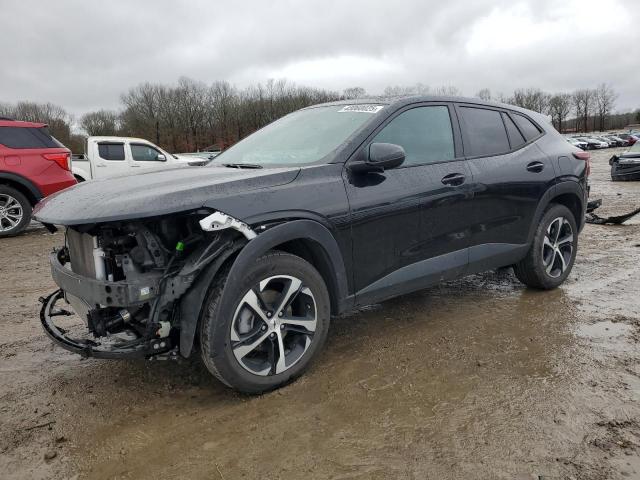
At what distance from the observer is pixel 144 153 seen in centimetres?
1298

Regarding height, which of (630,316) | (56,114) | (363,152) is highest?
(56,114)

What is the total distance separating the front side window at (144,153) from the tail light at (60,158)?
14.9ft

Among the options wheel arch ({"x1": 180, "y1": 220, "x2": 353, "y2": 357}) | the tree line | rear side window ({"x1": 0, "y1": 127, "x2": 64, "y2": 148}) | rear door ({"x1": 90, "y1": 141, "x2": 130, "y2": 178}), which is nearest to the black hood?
wheel arch ({"x1": 180, "y1": 220, "x2": 353, "y2": 357})

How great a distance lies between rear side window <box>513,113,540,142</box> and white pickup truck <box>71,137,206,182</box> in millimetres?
9635

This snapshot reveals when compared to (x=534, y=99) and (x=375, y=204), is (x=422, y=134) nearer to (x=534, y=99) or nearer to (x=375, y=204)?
(x=375, y=204)

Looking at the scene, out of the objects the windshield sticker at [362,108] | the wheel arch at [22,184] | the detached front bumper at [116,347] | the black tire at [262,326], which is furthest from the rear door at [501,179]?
the wheel arch at [22,184]

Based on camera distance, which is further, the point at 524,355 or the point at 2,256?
the point at 2,256

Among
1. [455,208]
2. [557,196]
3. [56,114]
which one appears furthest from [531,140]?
[56,114]

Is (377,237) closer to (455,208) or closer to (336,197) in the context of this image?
(336,197)

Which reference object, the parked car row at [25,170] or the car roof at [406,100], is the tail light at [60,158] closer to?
the parked car row at [25,170]

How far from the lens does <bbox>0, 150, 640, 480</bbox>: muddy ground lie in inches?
86.7

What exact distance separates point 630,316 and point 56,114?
251 feet

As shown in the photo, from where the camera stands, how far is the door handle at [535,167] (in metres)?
4.23

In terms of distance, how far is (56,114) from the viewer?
67.5 m
